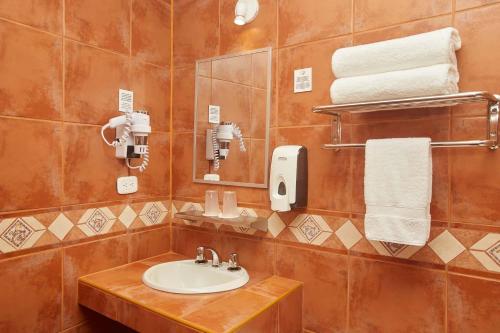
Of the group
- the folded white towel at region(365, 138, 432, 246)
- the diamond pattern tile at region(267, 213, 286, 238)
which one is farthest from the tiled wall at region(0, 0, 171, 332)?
the folded white towel at region(365, 138, 432, 246)

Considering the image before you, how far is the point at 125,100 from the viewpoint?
1.65 m

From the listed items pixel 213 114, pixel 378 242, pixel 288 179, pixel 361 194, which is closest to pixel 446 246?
pixel 378 242

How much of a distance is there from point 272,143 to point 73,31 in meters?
0.95

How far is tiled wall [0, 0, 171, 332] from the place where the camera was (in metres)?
1.29

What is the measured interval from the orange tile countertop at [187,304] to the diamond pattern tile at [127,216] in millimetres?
235

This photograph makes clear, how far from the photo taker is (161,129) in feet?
6.03

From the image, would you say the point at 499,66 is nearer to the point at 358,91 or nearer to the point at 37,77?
the point at 358,91

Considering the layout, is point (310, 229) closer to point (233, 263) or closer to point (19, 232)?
point (233, 263)

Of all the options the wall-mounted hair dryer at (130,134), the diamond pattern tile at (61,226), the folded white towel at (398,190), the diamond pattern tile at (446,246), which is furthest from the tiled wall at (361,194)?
the diamond pattern tile at (61,226)

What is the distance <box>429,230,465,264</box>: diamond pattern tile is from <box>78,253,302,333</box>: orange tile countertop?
540 mm

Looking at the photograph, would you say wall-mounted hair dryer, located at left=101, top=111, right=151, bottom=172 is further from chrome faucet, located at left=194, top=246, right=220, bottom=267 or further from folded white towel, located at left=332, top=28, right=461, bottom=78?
folded white towel, located at left=332, top=28, right=461, bottom=78

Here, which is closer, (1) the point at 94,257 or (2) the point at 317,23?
(2) the point at 317,23

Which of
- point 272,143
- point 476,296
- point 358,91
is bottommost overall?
point 476,296

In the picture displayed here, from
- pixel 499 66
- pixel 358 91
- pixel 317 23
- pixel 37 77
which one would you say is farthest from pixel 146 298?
pixel 499 66
